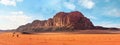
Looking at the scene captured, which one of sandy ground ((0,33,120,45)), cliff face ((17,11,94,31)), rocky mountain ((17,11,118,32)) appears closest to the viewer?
sandy ground ((0,33,120,45))

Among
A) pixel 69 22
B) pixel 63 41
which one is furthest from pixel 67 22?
pixel 63 41

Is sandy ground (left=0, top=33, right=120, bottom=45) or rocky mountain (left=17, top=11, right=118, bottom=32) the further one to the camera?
rocky mountain (left=17, top=11, right=118, bottom=32)

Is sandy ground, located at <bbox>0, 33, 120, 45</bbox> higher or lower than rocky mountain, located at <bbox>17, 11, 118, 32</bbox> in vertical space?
lower

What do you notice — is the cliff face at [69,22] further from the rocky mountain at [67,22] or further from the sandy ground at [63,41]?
the sandy ground at [63,41]

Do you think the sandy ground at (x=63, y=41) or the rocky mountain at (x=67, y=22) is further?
the rocky mountain at (x=67, y=22)

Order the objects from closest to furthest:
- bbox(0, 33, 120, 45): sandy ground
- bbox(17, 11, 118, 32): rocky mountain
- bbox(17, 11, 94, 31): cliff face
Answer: bbox(0, 33, 120, 45): sandy ground, bbox(17, 11, 118, 32): rocky mountain, bbox(17, 11, 94, 31): cliff face

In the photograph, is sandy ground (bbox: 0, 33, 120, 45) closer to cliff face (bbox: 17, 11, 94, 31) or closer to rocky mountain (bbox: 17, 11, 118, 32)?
rocky mountain (bbox: 17, 11, 118, 32)

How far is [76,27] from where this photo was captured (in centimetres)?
14425

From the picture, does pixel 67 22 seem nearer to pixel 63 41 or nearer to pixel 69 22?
pixel 69 22

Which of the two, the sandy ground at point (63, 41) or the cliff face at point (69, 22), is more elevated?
the cliff face at point (69, 22)

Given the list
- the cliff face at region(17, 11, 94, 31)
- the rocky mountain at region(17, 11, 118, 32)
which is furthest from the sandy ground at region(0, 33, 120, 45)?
the cliff face at region(17, 11, 94, 31)

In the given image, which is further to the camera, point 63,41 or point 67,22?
point 67,22

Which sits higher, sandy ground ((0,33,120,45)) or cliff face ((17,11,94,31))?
cliff face ((17,11,94,31))

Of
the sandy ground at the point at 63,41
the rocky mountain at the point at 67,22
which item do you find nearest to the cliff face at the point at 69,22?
the rocky mountain at the point at 67,22
